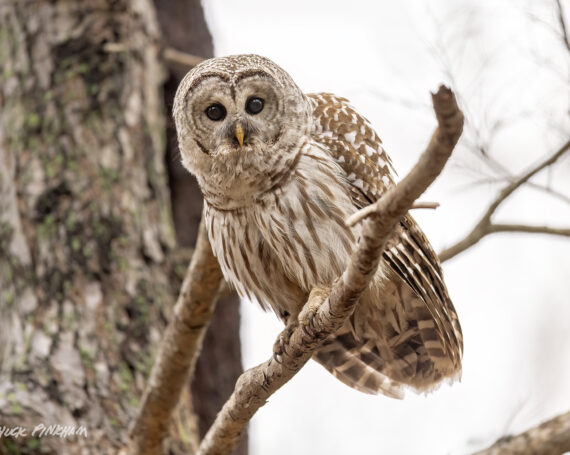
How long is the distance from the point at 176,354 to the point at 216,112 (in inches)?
43.4

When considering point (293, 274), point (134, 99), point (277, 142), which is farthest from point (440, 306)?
A: point (134, 99)

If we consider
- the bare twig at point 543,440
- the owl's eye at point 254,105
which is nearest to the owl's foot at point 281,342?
the bare twig at point 543,440

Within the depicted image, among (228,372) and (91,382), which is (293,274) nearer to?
(91,382)

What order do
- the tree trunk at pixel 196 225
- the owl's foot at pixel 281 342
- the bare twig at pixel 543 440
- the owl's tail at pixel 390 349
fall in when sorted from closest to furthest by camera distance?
the bare twig at pixel 543 440, the owl's foot at pixel 281 342, the owl's tail at pixel 390 349, the tree trunk at pixel 196 225

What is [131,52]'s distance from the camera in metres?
5.27

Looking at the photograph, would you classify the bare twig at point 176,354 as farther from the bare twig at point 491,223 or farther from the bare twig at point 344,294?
the bare twig at point 491,223

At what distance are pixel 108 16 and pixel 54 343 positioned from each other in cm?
214

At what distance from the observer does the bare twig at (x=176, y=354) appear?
3812mm

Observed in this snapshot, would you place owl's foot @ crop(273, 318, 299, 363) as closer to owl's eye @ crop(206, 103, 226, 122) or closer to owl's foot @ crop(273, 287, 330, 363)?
owl's foot @ crop(273, 287, 330, 363)

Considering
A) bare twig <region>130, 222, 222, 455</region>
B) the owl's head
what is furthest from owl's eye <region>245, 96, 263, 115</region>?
bare twig <region>130, 222, 222, 455</region>

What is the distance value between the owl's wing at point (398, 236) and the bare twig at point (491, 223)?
10cm

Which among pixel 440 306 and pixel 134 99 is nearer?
pixel 440 306

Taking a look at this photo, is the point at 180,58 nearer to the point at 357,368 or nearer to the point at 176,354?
the point at 176,354

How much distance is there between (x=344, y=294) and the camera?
8.62 feet
